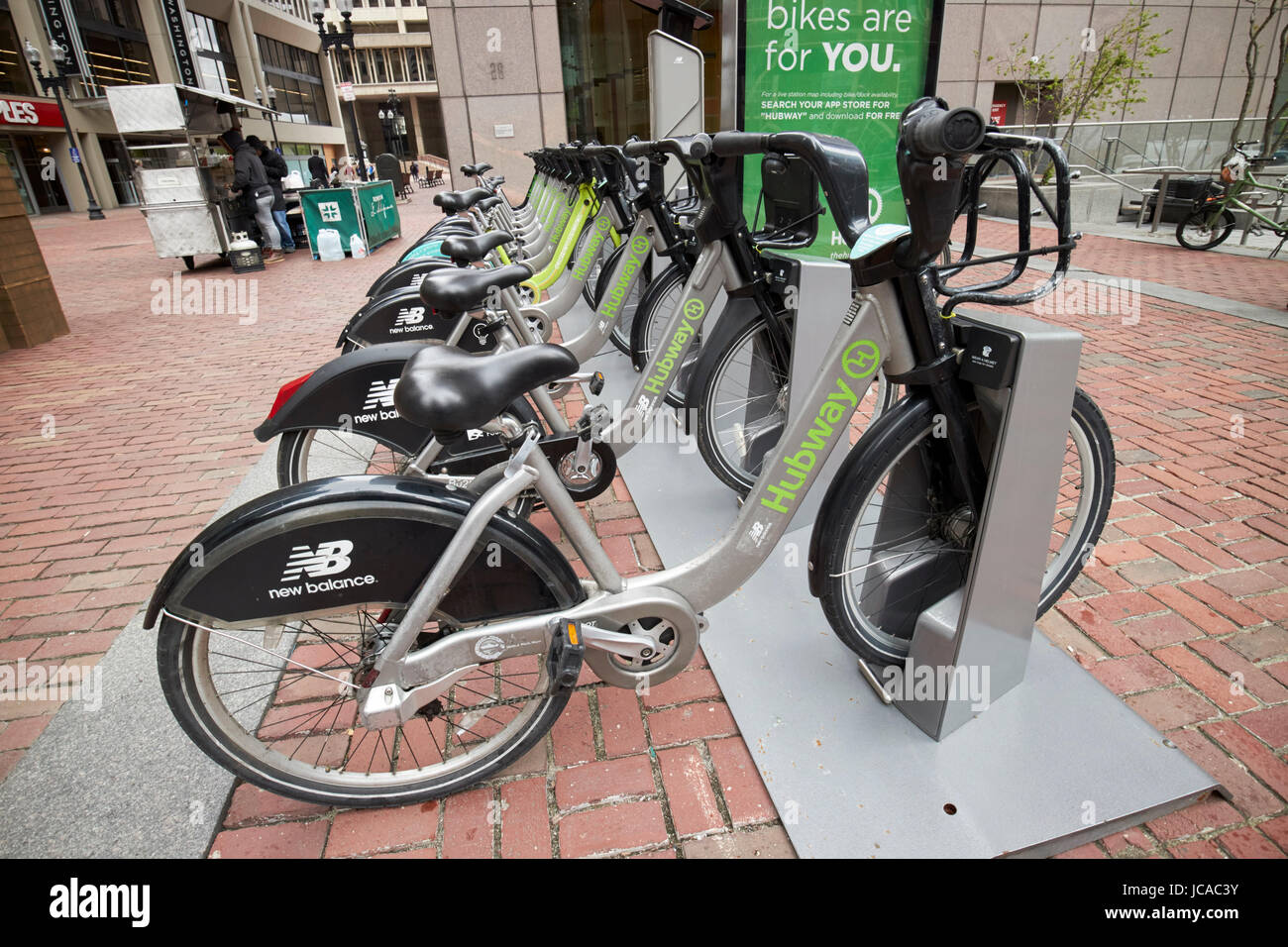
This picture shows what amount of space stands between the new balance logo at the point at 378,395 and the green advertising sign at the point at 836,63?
2650mm

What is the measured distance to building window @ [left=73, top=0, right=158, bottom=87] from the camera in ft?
90.8

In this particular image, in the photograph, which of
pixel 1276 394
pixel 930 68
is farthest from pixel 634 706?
pixel 1276 394

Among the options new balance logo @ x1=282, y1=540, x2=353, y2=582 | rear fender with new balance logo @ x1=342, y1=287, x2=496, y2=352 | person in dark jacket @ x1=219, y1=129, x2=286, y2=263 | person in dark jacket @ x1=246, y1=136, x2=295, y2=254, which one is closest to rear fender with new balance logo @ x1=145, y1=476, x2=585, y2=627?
new balance logo @ x1=282, y1=540, x2=353, y2=582

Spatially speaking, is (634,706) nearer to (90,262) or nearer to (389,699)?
(389,699)

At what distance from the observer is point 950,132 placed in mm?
1437

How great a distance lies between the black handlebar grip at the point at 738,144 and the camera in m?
2.14

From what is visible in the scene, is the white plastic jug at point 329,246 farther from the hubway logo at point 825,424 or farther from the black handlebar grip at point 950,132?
the black handlebar grip at point 950,132

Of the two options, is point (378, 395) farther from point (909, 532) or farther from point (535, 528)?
point (909, 532)

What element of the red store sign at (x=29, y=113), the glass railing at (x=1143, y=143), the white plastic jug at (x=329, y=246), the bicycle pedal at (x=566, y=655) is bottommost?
the bicycle pedal at (x=566, y=655)

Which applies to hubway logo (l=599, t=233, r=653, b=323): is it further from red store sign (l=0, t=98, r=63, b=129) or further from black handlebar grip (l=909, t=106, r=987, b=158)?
red store sign (l=0, t=98, r=63, b=129)

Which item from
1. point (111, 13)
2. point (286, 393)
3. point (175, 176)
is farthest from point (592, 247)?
point (111, 13)

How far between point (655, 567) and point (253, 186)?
11.6m

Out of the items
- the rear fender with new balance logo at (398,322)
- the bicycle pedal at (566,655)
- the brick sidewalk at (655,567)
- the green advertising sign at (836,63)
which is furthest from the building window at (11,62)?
the bicycle pedal at (566,655)
